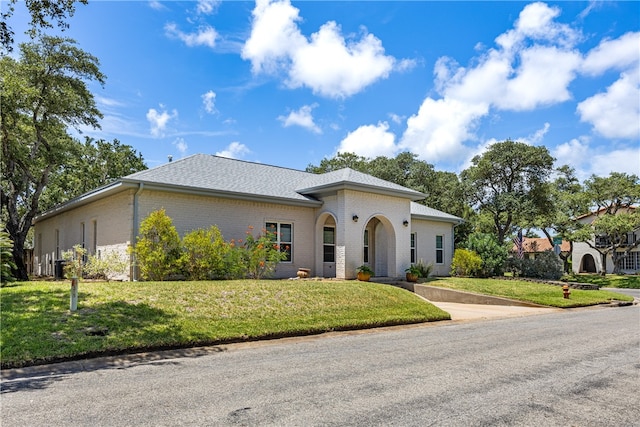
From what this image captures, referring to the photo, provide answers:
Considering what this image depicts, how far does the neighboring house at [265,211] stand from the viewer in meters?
16.2

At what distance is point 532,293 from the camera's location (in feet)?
63.7

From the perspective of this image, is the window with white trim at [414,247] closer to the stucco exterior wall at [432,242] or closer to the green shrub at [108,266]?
the stucco exterior wall at [432,242]

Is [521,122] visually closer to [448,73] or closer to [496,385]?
[448,73]

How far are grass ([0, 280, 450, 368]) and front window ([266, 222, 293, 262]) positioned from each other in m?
5.06

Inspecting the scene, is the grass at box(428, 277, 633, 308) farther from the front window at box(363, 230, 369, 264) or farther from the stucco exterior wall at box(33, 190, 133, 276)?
the stucco exterior wall at box(33, 190, 133, 276)

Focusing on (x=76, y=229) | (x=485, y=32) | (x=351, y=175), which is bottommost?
(x=76, y=229)

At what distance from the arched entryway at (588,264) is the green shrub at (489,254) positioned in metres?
29.6

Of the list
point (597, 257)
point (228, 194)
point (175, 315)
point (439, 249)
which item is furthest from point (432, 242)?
point (597, 257)

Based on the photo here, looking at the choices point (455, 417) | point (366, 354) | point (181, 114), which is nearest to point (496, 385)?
point (455, 417)

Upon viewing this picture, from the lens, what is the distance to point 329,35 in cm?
1636

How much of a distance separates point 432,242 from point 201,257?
15.6 m

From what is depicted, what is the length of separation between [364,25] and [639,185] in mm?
32590

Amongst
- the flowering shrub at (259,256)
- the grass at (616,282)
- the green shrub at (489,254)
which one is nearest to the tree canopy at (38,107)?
the flowering shrub at (259,256)

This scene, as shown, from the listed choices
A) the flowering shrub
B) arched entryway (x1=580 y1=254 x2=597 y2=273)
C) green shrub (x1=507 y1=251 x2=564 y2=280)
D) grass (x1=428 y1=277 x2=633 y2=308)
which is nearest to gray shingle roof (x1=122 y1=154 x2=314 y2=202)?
the flowering shrub
